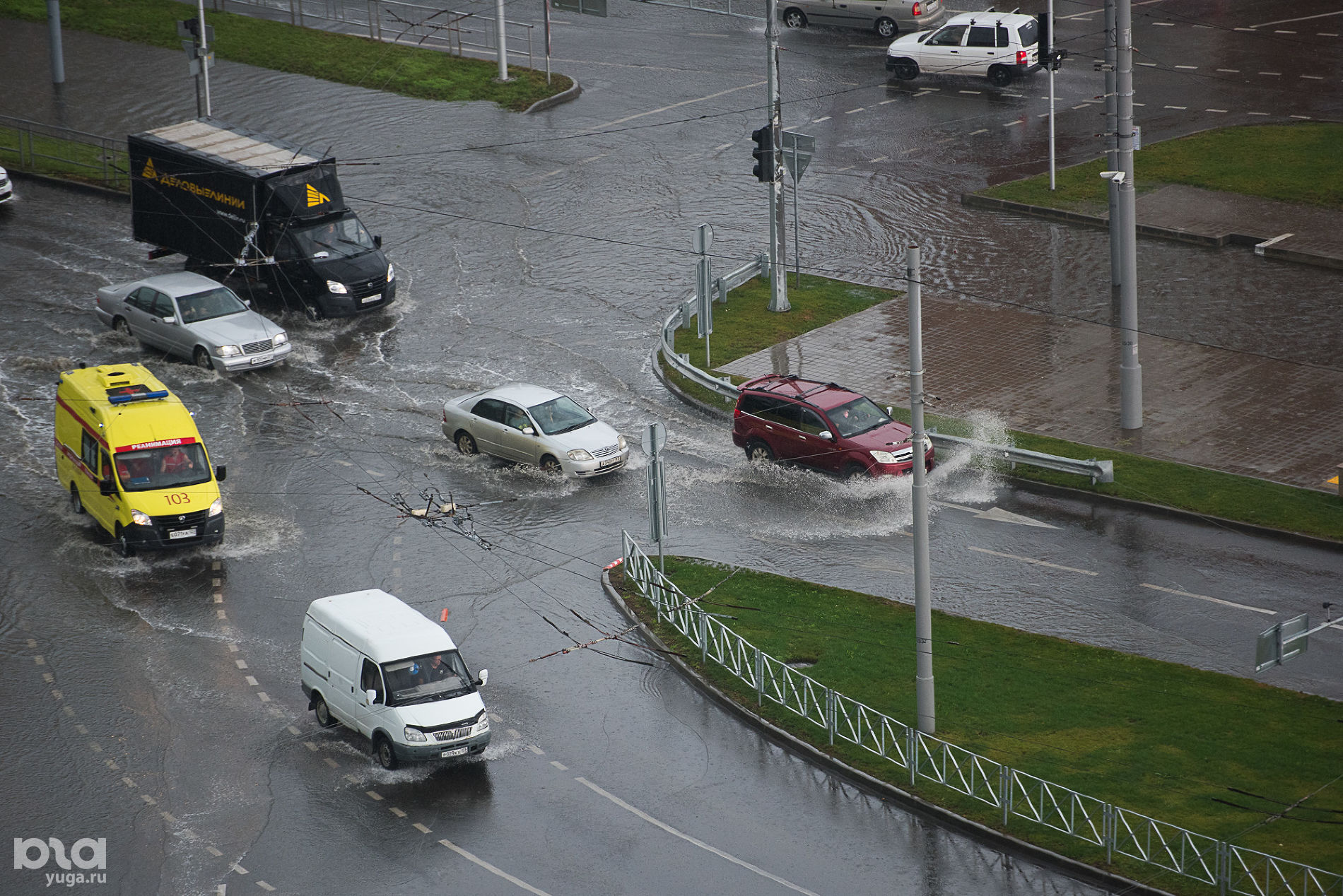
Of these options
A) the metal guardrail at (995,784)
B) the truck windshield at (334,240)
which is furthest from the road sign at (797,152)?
the metal guardrail at (995,784)

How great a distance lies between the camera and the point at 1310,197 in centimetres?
3866

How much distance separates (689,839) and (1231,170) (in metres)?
29.4

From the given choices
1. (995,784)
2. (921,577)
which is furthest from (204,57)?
(995,784)

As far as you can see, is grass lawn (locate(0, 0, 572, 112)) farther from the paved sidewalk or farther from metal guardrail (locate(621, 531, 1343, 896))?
metal guardrail (locate(621, 531, 1343, 896))

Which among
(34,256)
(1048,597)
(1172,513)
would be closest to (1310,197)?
Result: (1172,513)

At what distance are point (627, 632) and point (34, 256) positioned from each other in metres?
22.9

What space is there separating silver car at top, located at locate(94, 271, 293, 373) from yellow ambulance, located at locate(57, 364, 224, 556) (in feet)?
17.4

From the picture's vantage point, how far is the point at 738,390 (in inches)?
1203

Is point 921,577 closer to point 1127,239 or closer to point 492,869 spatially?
point 492,869

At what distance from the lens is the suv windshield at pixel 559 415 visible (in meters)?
27.9

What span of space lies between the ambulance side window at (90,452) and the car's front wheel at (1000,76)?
3169cm

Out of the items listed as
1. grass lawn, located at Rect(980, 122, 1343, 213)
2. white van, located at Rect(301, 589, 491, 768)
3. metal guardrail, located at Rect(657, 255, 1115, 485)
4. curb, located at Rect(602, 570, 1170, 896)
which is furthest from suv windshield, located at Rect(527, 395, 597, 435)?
grass lawn, located at Rect(980, 122, 1343, 213)

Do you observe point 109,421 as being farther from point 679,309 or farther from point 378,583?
point 679,309

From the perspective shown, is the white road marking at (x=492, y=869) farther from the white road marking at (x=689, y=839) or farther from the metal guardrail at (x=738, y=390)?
the metal guardrail at (x=738, y=390)
